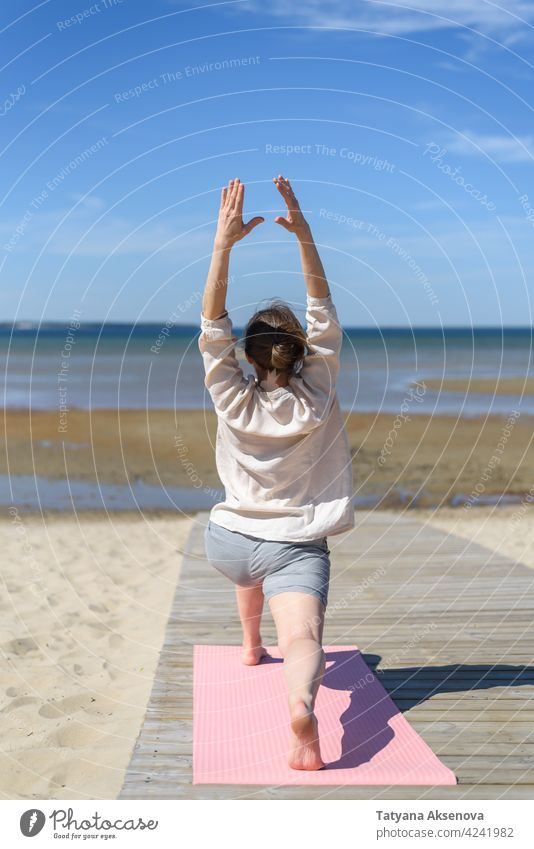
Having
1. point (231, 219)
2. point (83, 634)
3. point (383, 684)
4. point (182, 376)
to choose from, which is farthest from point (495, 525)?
Result: point (182, 376)

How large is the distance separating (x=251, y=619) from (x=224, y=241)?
1778 millimetres

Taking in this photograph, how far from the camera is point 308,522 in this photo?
4.04 metres

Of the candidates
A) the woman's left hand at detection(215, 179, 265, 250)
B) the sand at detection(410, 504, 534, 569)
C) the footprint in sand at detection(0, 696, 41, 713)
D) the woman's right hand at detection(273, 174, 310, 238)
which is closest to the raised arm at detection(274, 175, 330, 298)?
the woman's right hand at detection(273, 174, 310, 238)

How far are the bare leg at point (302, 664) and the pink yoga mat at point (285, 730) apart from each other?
93 millimetres

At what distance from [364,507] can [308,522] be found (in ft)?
22.8

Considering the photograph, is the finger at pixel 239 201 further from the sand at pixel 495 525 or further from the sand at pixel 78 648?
the sand at pixel 495 525

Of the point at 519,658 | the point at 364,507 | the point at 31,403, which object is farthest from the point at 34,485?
the point at 31,403

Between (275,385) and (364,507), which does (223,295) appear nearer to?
(275,385)

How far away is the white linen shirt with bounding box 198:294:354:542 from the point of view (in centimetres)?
400

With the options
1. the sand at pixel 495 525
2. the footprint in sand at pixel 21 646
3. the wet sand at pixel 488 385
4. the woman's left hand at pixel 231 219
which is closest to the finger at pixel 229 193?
the woman's left hand at pixel 231 219

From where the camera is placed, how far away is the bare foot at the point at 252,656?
4.82 m

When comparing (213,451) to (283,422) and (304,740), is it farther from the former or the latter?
(304,740)

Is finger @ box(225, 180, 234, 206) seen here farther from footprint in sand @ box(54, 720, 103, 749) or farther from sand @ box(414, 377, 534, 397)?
sand @ box(414, 377, 534, 397)

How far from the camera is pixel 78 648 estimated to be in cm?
566
